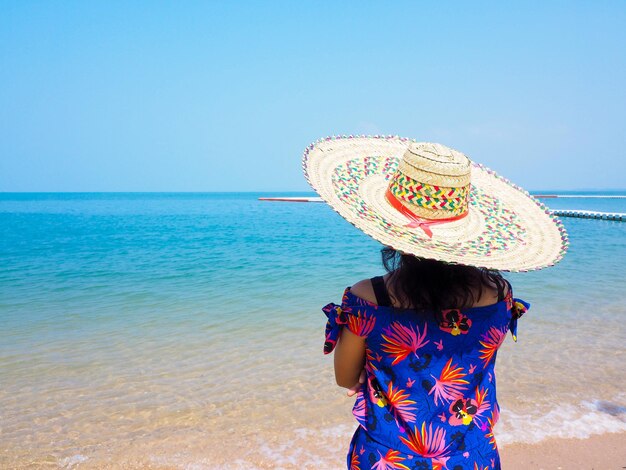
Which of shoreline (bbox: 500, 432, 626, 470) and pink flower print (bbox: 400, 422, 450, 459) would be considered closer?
pink flower print (bbox: 400, 422, 450, 459)

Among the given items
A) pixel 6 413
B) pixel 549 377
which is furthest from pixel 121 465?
pixel 549 377

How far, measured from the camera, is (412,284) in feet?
3.75

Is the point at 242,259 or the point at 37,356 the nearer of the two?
the point at 37,356

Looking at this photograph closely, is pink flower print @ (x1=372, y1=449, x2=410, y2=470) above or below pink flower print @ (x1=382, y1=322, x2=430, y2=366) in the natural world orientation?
below

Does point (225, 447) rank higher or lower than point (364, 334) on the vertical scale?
lower

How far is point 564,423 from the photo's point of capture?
325 cm

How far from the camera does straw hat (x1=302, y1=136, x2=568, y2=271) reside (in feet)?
3.85

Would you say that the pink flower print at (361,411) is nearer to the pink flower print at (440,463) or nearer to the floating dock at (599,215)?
the pink flower print at (440,463)

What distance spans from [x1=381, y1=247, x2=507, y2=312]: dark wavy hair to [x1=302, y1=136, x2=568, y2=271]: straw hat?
53mm

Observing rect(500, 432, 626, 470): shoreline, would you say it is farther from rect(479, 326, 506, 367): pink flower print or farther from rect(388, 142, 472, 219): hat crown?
rect(388, 142, 472, 219): hat crown

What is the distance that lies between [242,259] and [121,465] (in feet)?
27.3

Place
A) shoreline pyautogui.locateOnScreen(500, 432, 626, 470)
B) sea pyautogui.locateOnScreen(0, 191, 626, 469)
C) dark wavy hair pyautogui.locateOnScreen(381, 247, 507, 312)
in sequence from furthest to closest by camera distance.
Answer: sea pyautogui.locateOnScreen(0, 191, 626, 469) < shoreline pyautogui.locateOnScreen(500, 432, 626, 470) < dark wavy hair pyautogui.locateOnScreen(381, 247, 507, 312)

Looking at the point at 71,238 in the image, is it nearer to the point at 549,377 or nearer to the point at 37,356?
the point at 37,356

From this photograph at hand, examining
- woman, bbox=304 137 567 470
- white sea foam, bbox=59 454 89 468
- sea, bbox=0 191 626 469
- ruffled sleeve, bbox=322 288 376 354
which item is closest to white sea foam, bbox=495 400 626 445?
sea, bbox=0 191 626 469
